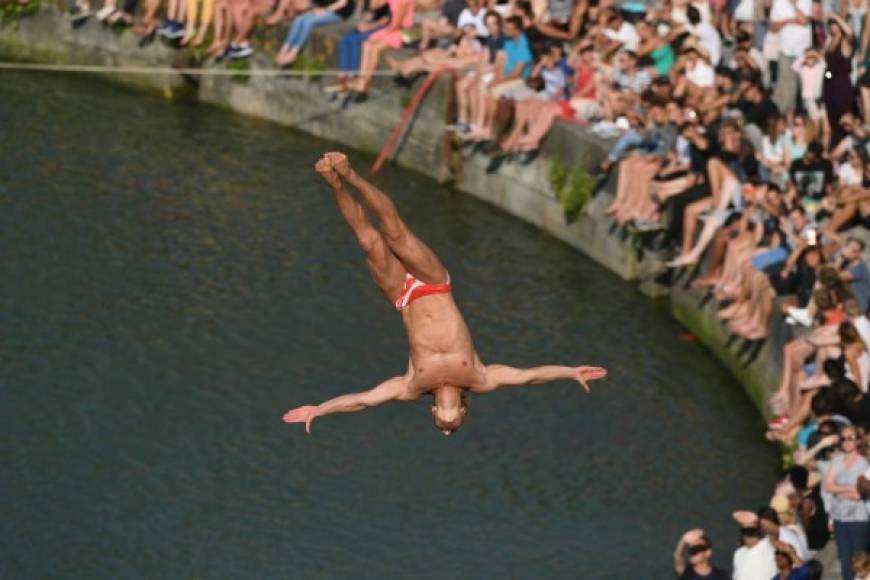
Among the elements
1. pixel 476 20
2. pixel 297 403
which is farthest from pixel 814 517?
pixel 476 20

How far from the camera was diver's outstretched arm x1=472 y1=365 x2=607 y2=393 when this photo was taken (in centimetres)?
2006

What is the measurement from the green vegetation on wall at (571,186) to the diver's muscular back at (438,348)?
16.2 meters

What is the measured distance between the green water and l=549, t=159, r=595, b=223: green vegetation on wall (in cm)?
73

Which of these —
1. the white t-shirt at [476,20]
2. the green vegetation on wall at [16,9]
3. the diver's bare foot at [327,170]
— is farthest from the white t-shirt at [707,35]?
the green vegetation on wall at [16,9]

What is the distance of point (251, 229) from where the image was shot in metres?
37.8

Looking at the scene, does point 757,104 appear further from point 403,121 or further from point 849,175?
point 403,121

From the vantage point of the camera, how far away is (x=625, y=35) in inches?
1405

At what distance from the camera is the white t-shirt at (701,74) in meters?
33.5

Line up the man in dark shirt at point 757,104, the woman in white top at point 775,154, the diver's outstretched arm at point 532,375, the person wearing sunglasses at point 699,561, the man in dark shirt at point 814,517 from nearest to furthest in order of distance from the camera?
the diver's outstretched arm at point 532,375, the person wearing sunglasses at point 699,561, the man in dark shirt at point 814,517, the woman in white top at point 775,154, the man in dark shirt at point 757,104

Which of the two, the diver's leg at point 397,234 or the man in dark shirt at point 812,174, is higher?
the diver's leg at point 397,234

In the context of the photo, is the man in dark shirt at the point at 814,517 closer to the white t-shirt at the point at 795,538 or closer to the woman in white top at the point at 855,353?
the white t-shirt at the point at 795,538

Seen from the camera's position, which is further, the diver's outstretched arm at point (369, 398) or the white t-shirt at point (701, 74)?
the white t-shirt at point (701, 74)

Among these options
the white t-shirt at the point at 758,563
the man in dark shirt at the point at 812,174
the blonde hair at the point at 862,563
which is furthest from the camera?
the man in dark shirt at the point at 812,174

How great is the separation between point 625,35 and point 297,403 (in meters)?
7.69
